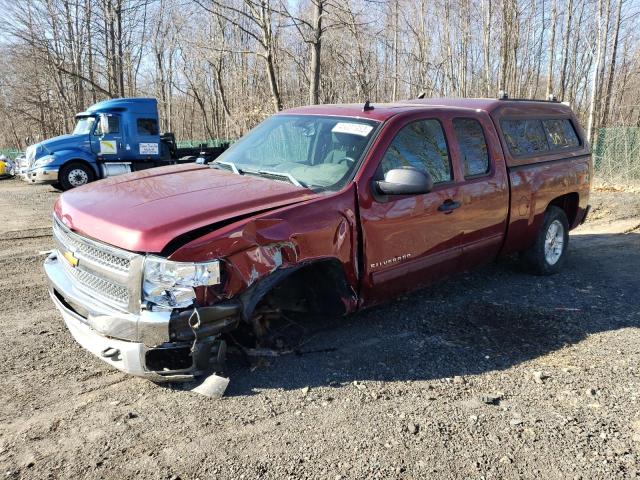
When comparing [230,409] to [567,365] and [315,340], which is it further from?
[567,365]

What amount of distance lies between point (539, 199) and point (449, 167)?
1588 mm

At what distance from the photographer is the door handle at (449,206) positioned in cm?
435

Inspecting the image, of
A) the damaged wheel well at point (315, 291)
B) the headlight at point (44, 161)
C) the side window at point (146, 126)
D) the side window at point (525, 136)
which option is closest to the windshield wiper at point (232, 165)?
the damaged wheel well at point (315, 291)

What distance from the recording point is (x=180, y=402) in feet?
10.6

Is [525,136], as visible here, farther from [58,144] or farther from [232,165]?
[58,144]

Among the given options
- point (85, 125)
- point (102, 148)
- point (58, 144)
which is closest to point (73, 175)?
point (58, 144)

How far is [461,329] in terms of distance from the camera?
4477mm

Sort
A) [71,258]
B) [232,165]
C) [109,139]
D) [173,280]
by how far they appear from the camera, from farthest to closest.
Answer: [109,139], [232,165], [71,258], [173,280]

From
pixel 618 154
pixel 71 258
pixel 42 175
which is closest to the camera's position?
pixel 71 258

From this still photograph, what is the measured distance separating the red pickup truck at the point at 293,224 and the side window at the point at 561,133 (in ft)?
0.80

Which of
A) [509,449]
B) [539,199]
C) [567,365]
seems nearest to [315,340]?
[509,449]

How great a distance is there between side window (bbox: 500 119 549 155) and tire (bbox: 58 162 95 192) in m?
13.4

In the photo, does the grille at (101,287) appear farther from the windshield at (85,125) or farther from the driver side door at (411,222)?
the windshield at (85,125)

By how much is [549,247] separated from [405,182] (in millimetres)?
3183
